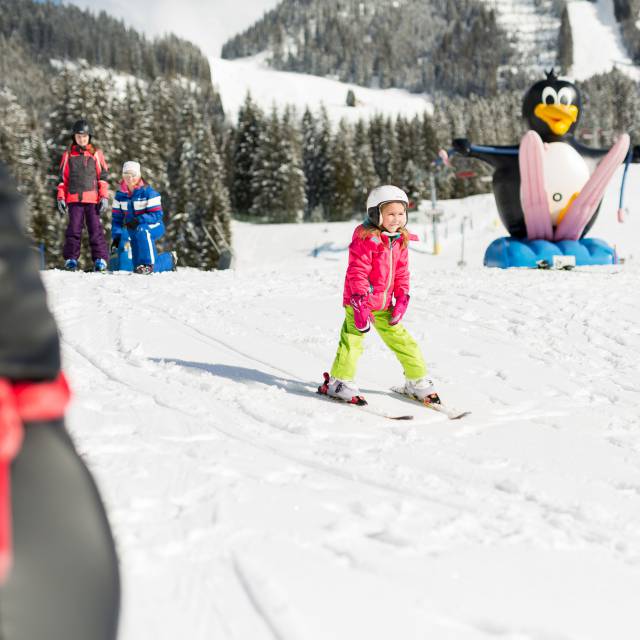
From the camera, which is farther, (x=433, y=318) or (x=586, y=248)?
(x=586, y=248)

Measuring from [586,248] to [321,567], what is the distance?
10729 mm

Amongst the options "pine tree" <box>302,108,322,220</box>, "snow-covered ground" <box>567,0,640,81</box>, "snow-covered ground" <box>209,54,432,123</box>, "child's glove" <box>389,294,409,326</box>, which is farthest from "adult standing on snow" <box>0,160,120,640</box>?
"snow-covered ground" <box>567,0,640,81</box>

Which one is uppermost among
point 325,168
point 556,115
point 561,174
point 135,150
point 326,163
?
point 326,163

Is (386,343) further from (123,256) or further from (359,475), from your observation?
(123,256)

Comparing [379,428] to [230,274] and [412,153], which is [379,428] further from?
[412,153]

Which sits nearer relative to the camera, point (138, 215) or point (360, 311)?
point (360, 311)

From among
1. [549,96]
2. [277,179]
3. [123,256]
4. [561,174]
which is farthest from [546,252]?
[277,179]

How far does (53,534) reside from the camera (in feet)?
3.37

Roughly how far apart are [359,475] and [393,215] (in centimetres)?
178

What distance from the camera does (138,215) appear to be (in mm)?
8977

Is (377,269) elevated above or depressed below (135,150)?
below

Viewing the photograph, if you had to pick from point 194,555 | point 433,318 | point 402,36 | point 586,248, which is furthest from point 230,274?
point 402,36

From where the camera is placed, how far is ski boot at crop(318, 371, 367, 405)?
4.09 m

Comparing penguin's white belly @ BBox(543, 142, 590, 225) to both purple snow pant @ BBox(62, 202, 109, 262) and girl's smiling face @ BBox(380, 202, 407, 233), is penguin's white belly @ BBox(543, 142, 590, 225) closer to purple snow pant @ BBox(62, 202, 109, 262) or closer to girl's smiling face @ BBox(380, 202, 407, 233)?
purple snow pant @ BBox(62, 202, 109, 262)
